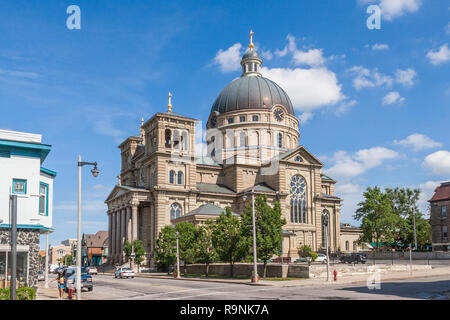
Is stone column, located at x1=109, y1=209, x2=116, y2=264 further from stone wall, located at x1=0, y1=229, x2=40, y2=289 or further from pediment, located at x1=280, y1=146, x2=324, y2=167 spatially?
stone wall, located at x1=0, y1=229, x2=40, y2=289

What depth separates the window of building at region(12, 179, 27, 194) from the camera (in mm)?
28688

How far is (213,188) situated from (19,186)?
54.7 meters

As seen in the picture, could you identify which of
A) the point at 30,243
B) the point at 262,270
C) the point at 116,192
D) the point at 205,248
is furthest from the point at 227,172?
the point at 30,243

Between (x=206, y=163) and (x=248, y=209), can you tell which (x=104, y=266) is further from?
(x=248, y=209)

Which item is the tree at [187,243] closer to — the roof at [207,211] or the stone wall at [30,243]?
the roof at [207,211]

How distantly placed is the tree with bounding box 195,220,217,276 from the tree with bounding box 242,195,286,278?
7.13 m

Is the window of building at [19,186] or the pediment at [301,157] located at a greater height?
the pediment at [301,157]

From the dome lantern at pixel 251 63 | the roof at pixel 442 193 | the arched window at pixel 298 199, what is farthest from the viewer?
the dome lantern at pixel 251 63

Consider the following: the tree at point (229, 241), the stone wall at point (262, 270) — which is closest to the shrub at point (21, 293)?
the stone wall at point (262, 270)

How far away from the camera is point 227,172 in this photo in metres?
86.3

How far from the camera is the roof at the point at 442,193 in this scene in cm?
8938

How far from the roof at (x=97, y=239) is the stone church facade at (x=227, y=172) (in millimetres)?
61824

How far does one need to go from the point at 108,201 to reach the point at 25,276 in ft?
190

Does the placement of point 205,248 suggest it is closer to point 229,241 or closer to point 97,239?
point 229,241
